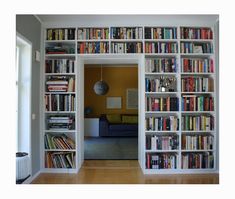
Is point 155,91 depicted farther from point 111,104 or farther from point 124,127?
point 111,104

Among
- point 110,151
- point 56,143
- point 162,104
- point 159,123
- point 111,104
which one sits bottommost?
point 110,151

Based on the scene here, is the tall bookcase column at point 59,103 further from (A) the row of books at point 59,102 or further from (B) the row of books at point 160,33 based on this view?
(B) the row of books at point 160,33

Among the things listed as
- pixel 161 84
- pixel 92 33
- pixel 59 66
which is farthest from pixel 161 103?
pixel 59 66

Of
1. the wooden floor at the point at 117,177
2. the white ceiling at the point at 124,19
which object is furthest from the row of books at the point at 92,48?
the wooden floor at the point at 117,177

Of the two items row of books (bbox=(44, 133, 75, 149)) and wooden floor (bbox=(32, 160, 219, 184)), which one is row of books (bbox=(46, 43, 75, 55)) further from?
wooden floor (bbox=(32, 160, 219, 184))

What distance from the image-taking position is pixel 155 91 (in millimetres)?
3957

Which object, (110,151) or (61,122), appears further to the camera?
(110,151)

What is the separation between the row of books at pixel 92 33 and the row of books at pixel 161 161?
2311mm

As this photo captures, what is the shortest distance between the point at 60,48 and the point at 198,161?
3213 millimetres

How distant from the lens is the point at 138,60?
427 cm

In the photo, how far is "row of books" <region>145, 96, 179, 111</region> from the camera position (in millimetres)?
3939

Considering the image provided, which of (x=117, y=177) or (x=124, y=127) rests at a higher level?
(x=124, y=127)

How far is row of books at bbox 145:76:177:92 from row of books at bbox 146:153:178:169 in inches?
46.9
